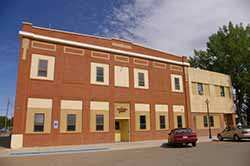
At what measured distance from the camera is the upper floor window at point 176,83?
27570 millimetres

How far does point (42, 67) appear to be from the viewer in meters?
19.7

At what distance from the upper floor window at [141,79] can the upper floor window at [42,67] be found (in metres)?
9.30

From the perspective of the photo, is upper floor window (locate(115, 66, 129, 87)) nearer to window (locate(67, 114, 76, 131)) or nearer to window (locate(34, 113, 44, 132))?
window (locate(67, 114, 76, 131))

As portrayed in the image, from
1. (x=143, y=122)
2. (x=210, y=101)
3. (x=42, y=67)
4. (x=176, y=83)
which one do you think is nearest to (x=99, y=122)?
(x=143, y=122)

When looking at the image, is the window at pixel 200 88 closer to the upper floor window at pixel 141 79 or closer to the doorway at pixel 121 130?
the upper floor window at pixel 141 79

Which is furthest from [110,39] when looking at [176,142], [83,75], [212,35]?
[212,35]

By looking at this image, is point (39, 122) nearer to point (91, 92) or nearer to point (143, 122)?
point (91, 92)

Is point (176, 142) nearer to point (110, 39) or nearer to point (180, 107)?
point (180, 107)

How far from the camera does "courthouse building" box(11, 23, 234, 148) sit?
18.7 m

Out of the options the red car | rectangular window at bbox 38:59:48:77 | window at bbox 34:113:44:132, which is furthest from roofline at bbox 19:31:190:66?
the red car

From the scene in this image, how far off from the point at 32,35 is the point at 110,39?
814 centimetres

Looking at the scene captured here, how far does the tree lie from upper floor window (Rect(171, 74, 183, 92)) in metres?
16.5

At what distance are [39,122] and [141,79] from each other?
1198 centimetres

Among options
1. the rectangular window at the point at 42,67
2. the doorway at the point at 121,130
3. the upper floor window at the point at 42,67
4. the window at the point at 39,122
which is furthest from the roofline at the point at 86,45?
the doorway at the point at 121,130
